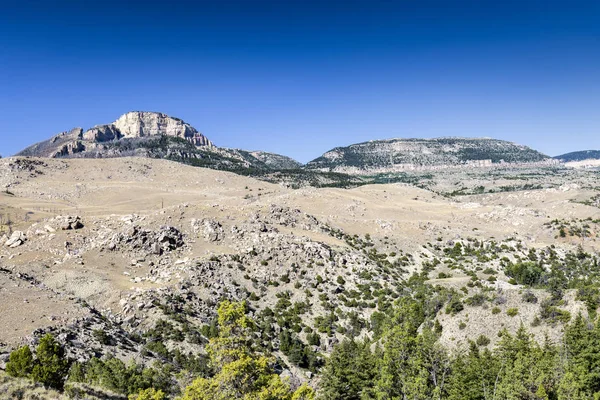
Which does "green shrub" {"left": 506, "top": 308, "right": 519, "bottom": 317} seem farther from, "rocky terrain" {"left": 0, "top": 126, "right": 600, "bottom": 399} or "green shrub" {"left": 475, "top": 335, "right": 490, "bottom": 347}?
"green shrub" {"left": 475, "top": 335, "right": 490, "bottom": 347}

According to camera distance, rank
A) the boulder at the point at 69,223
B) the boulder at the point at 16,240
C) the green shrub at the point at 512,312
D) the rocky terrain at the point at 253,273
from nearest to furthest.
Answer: the rocky terrain at the point at 253,273 → the green shrub at the point at 512,312 → the boulder at the point at 16,240 → the boulder at the point at 69,223

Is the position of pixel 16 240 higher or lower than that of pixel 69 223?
lower

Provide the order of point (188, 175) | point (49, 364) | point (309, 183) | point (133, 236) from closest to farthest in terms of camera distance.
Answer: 1. point (49, 364)
2. point (133, 236)
3. point (188, 175)
4. point (309, 183)

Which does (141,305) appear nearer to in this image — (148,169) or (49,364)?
(49,364)

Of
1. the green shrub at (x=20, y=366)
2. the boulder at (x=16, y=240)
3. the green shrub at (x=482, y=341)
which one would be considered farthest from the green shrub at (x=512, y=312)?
the boulder at (x=16, y=240)

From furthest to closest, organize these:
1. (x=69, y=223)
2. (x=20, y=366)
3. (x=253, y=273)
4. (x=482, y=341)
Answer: (x=69, y=223) < (x=253, y=273) < (x=482, y=341) < (x=20, y=366)

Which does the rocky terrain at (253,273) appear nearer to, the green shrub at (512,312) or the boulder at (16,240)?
the boulder at (16,240)

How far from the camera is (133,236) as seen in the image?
5100 centimetres

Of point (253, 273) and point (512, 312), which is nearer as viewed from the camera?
point (512, 312)

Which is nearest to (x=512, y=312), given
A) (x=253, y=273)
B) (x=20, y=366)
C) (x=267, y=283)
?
(x=267, y=283)

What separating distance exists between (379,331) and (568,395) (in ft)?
67.5

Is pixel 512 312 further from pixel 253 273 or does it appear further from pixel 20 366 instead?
pixel 20 366

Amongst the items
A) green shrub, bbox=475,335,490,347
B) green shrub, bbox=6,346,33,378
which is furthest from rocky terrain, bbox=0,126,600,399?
green shrub, bbox=6,346,33,378

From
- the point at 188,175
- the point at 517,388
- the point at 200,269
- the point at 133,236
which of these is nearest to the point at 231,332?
the point at 517,388
